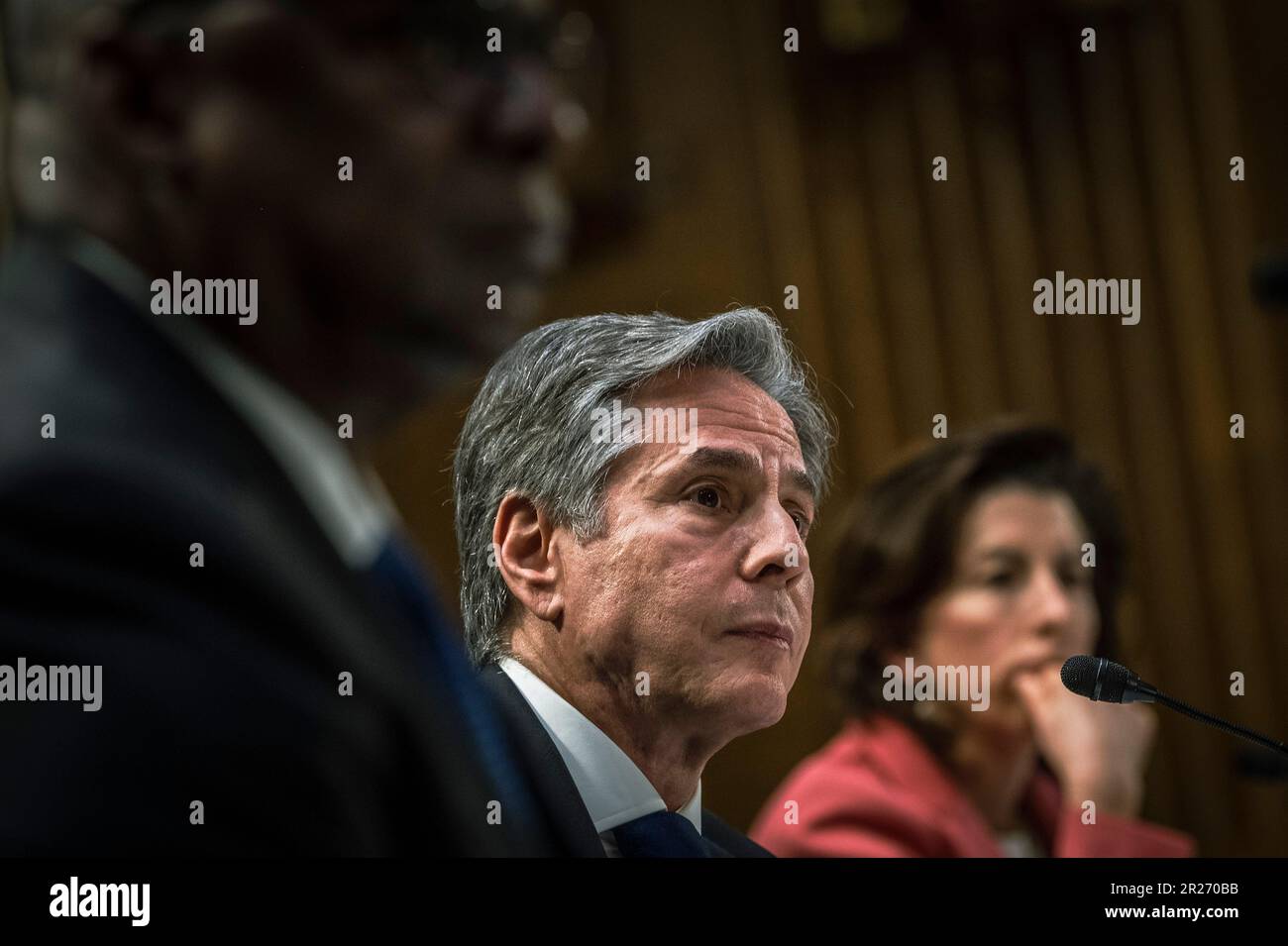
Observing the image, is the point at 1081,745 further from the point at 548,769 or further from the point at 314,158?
the point at 314,158

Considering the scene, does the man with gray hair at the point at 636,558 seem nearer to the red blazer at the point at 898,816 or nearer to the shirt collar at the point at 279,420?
the red blazer at the point at 898,816

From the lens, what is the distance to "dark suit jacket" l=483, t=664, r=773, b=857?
194 centimetres

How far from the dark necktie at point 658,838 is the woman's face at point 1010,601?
1.58 feet

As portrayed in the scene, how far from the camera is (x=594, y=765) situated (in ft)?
6.66

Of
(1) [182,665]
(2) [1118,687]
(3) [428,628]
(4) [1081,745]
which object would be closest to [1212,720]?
(2) [1118,687]

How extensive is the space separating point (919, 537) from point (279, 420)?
1.43 meters

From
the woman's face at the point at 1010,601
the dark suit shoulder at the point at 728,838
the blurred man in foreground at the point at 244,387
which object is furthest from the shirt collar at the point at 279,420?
the woman's face at the point at 1010,601

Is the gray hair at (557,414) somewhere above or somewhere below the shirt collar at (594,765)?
above

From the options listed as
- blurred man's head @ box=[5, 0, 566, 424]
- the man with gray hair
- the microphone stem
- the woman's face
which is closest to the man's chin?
the man with gray hair

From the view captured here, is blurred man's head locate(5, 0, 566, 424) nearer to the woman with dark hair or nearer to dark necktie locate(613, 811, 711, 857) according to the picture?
dark necktie locate(613, 811, 711, 857)

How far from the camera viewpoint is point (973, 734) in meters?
2.28

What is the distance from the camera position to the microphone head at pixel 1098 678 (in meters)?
1.89

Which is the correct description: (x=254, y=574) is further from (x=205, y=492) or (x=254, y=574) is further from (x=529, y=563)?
(x=529, y=563)

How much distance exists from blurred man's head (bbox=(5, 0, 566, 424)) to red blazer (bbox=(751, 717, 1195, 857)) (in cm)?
109
